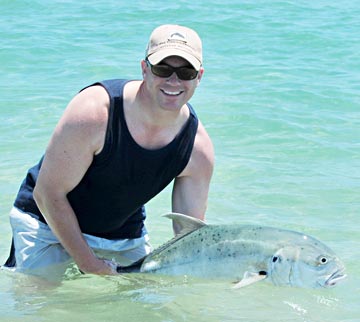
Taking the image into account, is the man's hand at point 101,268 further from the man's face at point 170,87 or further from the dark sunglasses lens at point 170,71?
the dark sunglasses lens at point 170,71

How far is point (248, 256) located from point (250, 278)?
14cm

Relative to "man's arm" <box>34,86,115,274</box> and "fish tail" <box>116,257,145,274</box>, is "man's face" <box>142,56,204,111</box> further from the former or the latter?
"fish tail" <box>116,257,145,274</box>

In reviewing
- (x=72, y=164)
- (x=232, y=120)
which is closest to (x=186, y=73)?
(x=72, y=164)

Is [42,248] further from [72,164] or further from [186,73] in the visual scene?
[186,73]

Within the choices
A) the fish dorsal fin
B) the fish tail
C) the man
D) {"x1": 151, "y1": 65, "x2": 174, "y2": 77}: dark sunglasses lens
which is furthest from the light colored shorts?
{"x1": 151, "y1": 65, "x2": 174, "y2": 77}: dark sunglasses lens

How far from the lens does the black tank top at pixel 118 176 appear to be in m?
4.18

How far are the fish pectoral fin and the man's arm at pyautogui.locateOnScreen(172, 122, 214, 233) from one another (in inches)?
28.5

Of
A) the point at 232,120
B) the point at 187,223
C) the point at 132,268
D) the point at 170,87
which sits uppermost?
the point at 170,87

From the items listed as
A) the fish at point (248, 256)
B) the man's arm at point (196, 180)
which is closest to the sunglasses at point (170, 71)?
the man's arm at point (196, 180)

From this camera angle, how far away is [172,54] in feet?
13.2

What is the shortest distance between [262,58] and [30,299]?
9.96 m

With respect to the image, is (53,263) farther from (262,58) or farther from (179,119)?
(262,58)

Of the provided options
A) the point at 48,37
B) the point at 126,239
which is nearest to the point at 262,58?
the point at 48,37

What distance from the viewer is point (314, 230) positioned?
633 centimetres
